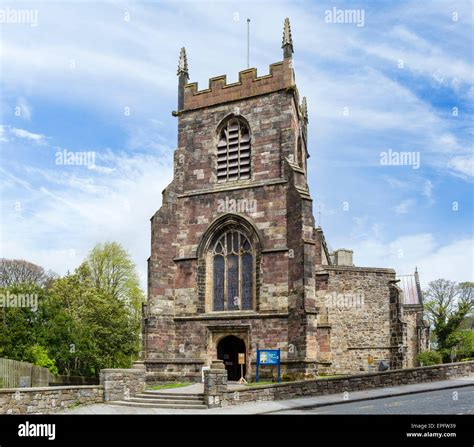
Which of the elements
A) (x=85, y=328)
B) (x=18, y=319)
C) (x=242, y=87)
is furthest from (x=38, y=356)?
(x=242, y=87)

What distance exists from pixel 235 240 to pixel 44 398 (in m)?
11.5

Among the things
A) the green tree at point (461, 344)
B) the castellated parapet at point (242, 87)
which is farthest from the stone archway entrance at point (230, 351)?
the green tree at point (461, 344)

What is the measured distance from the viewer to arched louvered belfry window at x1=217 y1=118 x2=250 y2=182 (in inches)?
1018

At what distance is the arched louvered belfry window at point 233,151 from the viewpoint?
2586cm

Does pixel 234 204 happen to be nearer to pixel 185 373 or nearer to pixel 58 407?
pixel 185 373

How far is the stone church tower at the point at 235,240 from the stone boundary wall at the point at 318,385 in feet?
9.64

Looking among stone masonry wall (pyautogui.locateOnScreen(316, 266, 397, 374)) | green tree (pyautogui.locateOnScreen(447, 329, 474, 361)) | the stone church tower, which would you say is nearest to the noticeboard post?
the stone church tower

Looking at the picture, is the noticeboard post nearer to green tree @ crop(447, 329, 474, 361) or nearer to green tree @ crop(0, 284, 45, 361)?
green tree @ crop(0, 284, 45, 361)

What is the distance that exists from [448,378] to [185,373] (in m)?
10.7

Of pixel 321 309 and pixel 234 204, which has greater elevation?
pixel 234 204

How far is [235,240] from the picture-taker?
2525 cm

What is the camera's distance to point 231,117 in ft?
87.1

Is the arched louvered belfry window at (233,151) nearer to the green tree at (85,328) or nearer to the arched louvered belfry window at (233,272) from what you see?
the arched louvered belfry window at (233,272)
